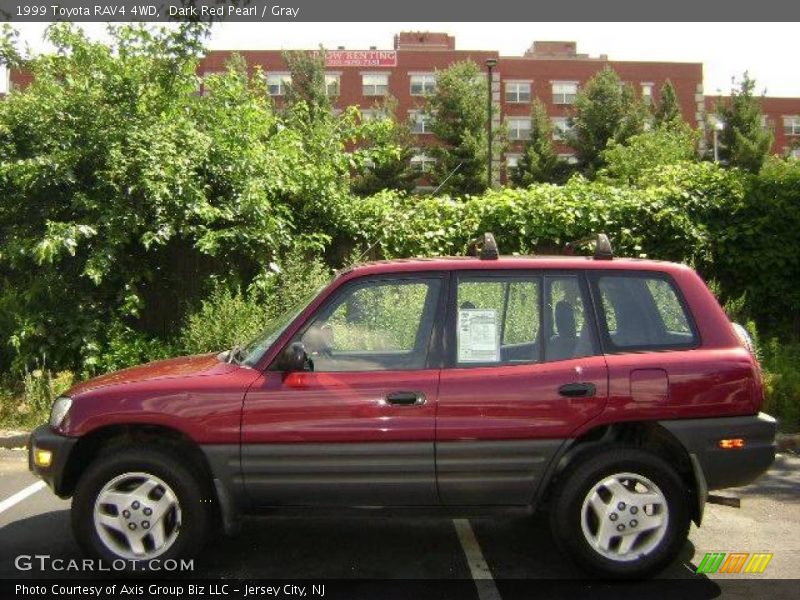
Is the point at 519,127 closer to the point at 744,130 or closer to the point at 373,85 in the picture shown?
the point at 373,85

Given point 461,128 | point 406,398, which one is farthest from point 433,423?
point 461,128

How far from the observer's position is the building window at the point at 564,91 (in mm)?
58919

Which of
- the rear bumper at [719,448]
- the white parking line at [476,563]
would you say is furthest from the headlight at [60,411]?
the rear bumper at [719,448]

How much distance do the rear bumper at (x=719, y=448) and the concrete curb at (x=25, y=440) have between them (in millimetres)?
3682

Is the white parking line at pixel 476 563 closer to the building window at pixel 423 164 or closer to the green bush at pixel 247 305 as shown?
the green bush at pixel 247 305

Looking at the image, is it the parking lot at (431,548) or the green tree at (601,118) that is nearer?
the parking lot at (431,548)

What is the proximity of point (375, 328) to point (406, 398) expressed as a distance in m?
0.51

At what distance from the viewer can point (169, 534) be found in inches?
171

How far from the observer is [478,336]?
447 cm

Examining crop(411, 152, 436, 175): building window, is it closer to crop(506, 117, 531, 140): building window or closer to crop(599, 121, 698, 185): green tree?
crop(506, 117, 531, 140): building window

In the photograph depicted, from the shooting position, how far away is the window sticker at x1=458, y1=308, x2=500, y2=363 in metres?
4.42

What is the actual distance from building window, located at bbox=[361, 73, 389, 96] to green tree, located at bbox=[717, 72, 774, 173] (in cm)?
2191
